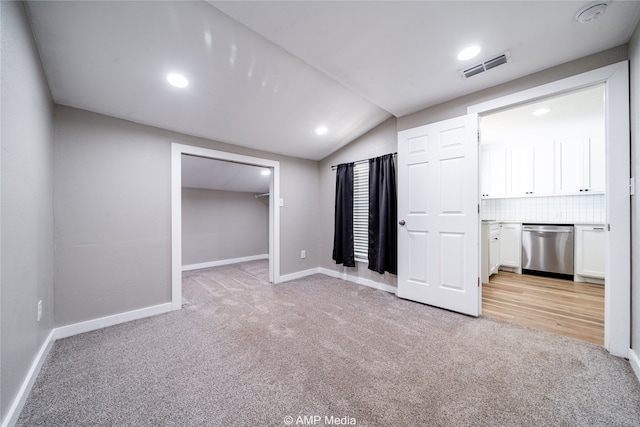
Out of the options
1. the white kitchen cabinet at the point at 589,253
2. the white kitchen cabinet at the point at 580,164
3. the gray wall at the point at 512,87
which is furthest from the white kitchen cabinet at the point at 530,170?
the gray wall at the point at 512,87

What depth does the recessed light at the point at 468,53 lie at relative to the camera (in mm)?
1880

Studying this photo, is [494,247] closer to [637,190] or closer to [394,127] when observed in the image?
[637,190]

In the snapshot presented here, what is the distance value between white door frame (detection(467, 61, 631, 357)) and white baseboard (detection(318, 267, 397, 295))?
1.93 m

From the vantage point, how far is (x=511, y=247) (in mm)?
4324

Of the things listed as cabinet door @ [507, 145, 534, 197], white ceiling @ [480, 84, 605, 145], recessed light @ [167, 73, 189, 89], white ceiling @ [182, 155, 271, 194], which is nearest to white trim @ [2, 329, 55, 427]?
recessed light @ [167, 73, 189, 89]

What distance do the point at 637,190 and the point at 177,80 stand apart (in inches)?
144

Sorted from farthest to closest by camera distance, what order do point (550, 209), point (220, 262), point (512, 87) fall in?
point (220, 262) → point (550, 209) → point (512, 87)

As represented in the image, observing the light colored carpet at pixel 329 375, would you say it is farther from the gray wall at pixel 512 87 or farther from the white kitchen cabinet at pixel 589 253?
the white kitchen cabinet at pixel 589 253

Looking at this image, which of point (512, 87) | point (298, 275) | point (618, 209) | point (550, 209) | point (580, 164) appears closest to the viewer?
point (618, 209)

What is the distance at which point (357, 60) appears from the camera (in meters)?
2.05

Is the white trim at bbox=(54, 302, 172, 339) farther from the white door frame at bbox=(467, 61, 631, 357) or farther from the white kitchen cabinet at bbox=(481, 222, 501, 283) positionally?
the white kitchen cabinet at bbox=(481, 222, 501, 283)

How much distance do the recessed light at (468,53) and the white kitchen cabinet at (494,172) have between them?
3.21 metres

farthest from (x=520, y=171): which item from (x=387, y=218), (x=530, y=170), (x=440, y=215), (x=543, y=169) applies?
(x=387, y=218)

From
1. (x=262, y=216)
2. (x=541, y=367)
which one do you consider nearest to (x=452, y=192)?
(x=541, y=367)
